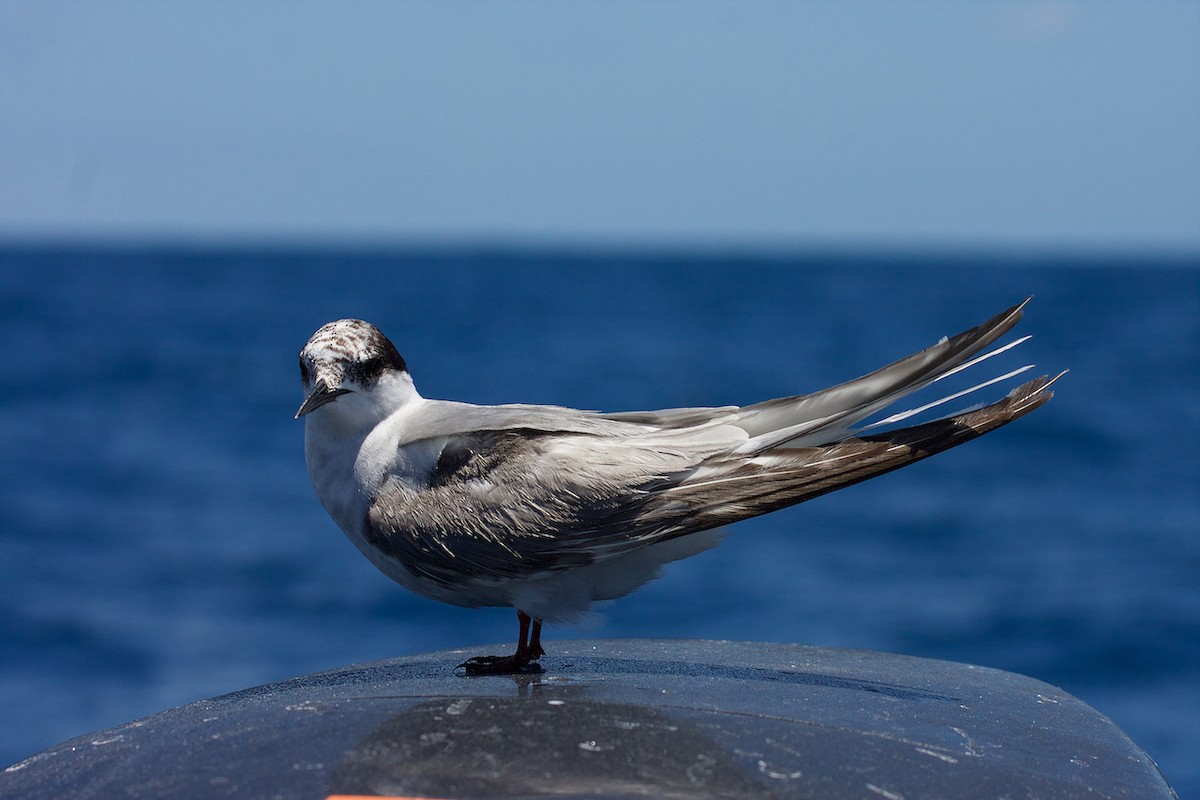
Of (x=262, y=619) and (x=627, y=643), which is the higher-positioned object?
(x=262, y=619)

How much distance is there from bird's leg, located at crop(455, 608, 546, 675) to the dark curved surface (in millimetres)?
245

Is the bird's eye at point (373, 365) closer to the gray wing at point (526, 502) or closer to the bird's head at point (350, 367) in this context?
the bird's head at point (350, 367)

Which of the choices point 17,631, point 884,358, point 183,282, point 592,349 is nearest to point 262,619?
point 17,631

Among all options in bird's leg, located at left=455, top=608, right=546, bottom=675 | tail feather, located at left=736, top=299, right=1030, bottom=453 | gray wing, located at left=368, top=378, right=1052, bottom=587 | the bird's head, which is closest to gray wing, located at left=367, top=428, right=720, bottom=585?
gray wing, located at left=368, top=378, right=1052, bottom=587

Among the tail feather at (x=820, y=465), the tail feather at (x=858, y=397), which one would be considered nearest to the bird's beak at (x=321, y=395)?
the tail feather at (x=820, y=465)

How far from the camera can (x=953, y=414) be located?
14.3 ft

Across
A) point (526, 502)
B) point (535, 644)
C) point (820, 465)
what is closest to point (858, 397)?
point (820, 465)

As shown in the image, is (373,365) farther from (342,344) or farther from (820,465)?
(820,465)

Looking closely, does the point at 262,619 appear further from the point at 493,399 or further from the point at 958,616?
the point at 493,399

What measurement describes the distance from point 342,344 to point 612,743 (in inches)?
84.5

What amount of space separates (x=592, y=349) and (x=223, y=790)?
4219 centimetres

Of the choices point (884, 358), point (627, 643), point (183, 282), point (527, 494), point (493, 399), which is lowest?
point (627, 643)

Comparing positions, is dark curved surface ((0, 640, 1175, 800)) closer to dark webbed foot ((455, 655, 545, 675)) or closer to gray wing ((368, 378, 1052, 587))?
dark webbed foot ((455, 655, 545, 675))

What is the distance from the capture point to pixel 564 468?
4.66 meters
